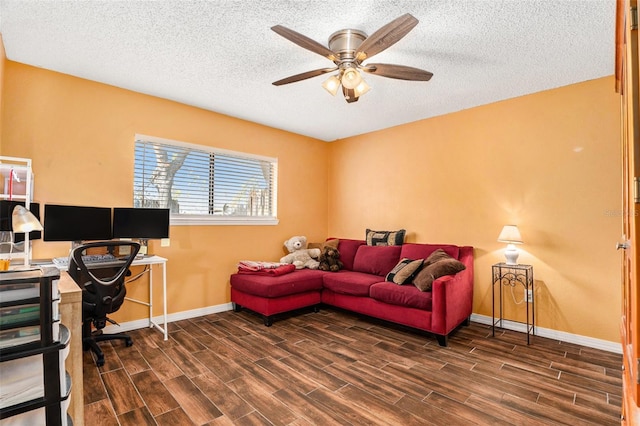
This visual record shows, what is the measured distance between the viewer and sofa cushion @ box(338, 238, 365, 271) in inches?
174

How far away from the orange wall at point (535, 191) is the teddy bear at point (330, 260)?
882 mm

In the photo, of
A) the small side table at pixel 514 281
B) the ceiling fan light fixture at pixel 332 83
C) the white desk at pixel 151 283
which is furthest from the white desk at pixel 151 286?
the small side table at pixel 514 281

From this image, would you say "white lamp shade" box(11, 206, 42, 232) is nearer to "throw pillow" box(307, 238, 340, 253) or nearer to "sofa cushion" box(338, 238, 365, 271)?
"throw pillow" box(307, 238, 340, 253)

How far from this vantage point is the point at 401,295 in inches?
127

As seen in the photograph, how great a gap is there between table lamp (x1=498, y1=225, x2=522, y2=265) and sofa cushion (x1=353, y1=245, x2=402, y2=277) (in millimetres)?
1197

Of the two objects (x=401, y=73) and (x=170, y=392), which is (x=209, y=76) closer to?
(x=401, y=73)

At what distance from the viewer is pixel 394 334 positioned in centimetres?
329

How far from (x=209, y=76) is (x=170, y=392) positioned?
8.80 feet

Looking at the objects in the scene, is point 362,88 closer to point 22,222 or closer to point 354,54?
point 354,54

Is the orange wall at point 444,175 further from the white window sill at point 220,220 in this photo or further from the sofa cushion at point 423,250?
the sofa cushion at point 423,250

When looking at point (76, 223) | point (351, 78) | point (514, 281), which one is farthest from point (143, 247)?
point (514, 281)

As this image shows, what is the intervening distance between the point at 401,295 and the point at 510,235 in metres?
1.27

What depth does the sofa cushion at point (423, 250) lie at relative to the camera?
3633mm

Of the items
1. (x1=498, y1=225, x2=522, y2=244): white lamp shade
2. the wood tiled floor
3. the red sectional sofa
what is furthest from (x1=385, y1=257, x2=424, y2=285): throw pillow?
(x1=498, y1=225, x2=522, y2=244): white lamp shade
